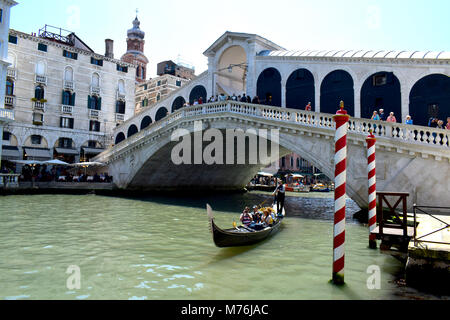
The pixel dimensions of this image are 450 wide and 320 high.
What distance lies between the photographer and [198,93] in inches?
846

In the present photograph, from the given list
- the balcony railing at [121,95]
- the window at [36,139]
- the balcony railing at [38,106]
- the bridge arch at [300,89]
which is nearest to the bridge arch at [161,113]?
the balcony railing at [121,95]

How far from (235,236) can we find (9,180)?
17.4 m

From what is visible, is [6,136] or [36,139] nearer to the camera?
[6,136]

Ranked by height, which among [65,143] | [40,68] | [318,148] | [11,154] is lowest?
[318,148]

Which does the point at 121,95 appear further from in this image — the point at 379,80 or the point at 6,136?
the point at 379,80

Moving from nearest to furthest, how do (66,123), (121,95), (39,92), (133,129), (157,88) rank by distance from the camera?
(39,92)
(66,123)
(133,129)
(121,95)
(157,88)

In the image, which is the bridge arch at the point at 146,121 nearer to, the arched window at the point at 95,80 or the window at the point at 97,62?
the arched window at the point at 95,80

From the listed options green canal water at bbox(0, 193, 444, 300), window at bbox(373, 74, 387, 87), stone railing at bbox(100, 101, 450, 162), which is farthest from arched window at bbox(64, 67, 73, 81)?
window at bbox(373, 74, 387, 87)

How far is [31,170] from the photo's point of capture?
76.0 feet

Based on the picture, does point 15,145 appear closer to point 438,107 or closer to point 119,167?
point 119,167

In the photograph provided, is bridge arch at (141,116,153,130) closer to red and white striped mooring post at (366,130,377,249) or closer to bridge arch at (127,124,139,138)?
bridge arch at (127,124,139,138)

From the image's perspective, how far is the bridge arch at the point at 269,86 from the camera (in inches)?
657

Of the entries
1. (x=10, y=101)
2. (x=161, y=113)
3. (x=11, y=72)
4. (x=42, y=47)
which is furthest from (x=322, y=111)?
(x=42, y=47)

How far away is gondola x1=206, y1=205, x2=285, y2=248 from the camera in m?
6.14
